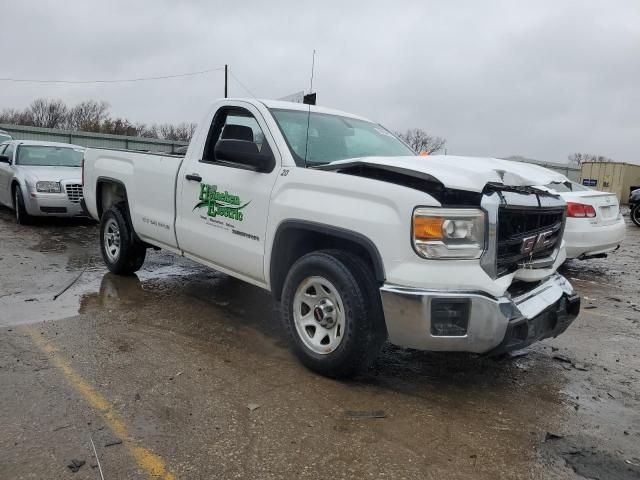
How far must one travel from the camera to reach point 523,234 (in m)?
3.55

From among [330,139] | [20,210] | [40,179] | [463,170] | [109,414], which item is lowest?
[109,414]

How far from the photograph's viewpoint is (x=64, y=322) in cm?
475

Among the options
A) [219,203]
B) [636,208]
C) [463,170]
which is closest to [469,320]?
[463,170]

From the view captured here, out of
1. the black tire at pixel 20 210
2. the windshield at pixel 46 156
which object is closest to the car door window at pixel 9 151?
the windshield at pixel 46 156

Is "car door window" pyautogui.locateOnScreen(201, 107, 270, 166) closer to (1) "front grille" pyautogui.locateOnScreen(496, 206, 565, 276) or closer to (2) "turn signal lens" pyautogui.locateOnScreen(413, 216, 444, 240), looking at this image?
(2) "turn signal lens" pyautogui.locateOnScreen(413, 216, 444, 240)

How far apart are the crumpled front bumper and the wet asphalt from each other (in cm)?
47

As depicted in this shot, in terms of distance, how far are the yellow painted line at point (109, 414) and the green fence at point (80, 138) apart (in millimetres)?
25893

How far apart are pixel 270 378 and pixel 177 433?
0.89 metres

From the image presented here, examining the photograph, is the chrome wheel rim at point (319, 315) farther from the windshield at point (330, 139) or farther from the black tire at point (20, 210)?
the black tire at point (20, 210)

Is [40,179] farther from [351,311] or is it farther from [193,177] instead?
[351,311]

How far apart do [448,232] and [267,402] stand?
4.98 ft

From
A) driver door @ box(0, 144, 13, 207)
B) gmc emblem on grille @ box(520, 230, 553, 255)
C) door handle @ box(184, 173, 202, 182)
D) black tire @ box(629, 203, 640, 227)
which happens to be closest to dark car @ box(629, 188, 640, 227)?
black tire @ box(629, 203, 640, 227)

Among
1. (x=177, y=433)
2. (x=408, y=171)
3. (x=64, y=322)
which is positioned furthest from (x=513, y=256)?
(x=64, y=322)

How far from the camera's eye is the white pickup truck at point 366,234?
3193 mm
